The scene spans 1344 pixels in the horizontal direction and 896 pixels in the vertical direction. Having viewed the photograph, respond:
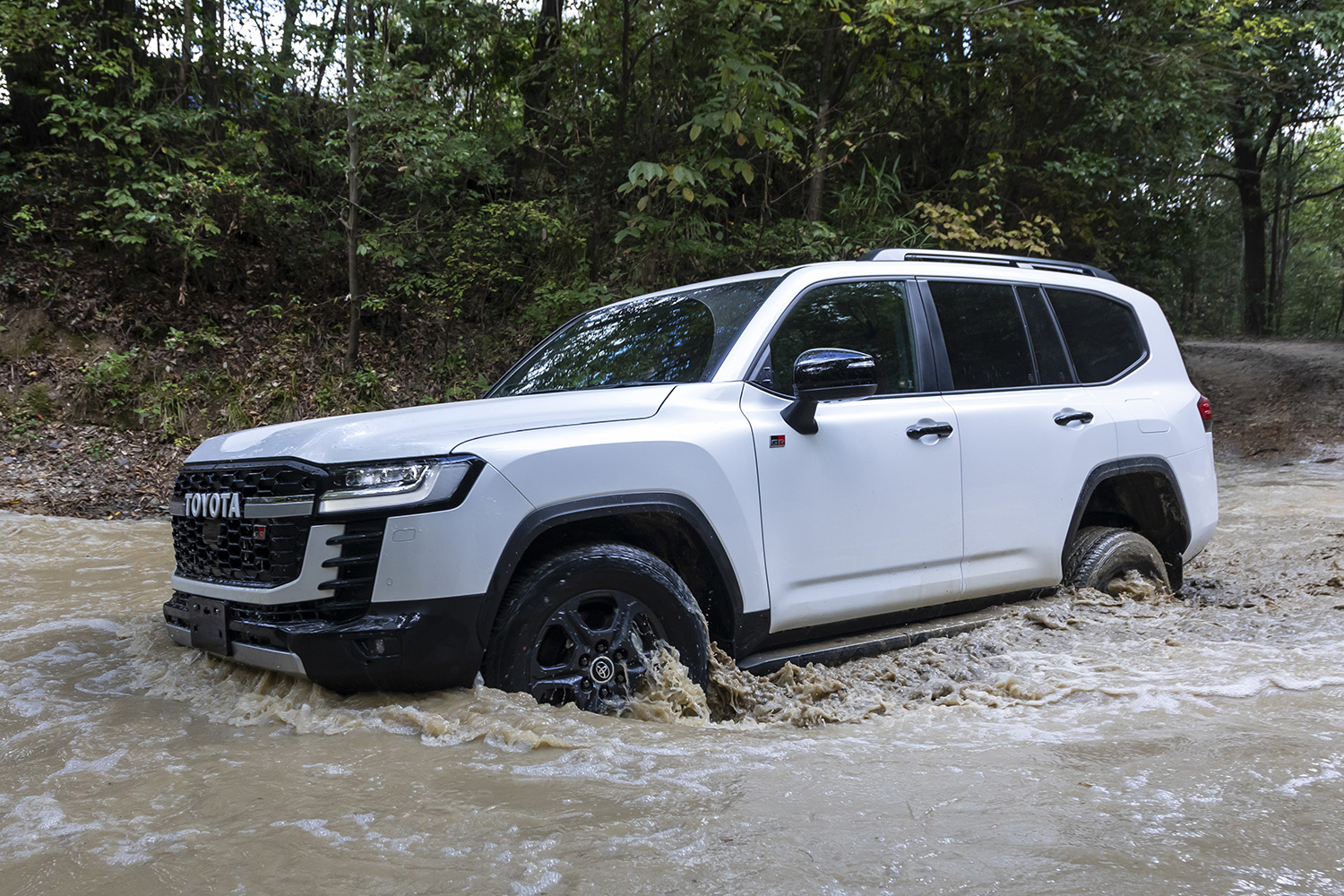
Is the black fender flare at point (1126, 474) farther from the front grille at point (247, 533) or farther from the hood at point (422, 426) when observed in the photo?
the front grille at point (247, 533)

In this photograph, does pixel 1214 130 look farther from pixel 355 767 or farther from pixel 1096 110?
pixel 355 767

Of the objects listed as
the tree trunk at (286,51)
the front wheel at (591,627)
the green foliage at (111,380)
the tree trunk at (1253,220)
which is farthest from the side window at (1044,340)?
the tree trunk at (1253,220)

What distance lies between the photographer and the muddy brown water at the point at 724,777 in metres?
1.99

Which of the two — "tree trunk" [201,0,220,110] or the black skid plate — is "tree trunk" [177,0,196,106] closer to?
"tree trunk" [201,0,220,110]

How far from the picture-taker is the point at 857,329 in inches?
151

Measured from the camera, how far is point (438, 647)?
8.83 feet

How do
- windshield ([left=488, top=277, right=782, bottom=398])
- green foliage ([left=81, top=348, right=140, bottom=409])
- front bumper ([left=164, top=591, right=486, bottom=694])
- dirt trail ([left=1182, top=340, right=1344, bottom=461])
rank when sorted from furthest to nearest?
dirt trail ([left=1182, top=340, right=1344, bottom=461]) < green foliage ([left=81, top=348, right=140, bottom=409]) < windshield ([left=488, top=277, right=782, bottom=398]) < front bumper ([left=164, top=591, right=486, bottom=694])

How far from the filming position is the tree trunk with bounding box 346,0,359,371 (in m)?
10.4

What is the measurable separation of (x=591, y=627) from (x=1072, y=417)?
248cm

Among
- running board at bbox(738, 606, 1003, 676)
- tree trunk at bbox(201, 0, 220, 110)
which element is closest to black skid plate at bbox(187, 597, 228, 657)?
running board at bbox(738, 606, 1003, 676)

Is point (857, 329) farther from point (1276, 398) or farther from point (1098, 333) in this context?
point (1276, 398)

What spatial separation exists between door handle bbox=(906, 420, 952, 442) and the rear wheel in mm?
1032

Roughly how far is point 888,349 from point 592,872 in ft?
8.29

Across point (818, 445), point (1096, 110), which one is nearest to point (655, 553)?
point (818, 445)
